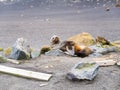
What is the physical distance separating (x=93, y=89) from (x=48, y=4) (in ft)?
53.3

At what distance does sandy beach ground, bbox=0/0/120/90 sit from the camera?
180 inches

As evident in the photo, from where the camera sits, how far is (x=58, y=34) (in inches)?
418

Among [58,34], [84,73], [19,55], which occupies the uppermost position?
[84,73]

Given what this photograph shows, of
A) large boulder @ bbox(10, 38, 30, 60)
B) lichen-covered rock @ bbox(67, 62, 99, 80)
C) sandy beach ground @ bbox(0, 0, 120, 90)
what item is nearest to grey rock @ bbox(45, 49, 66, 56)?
sandy beach ground @ bbox(0, 0, 120, 90)

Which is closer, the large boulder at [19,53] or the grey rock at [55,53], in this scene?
the large boulder at [19,53]

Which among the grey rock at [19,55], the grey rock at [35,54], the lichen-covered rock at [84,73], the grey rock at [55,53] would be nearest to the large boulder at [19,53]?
the grey rock at [19,55]

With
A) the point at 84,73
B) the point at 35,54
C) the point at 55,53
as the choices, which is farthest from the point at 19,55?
the point at 84,73

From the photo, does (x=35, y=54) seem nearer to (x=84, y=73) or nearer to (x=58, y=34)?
(x=84, y=73)

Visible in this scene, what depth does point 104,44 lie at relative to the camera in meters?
6.84

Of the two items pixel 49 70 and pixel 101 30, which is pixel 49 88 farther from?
pixel 101 30

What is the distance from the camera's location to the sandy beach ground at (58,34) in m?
4.58

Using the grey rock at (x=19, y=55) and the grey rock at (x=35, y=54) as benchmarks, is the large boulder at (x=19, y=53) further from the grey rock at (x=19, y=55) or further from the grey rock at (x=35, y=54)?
the grey rock at (x=35, y=54)

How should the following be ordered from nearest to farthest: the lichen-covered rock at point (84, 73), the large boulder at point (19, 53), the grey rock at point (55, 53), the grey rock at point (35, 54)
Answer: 1. the lichen-covered rock at point (84, 73)
2. the large boulder at point (19, 53)
3. the grey rock at point (35, 54)
4. the grey rock at point (55, 53)

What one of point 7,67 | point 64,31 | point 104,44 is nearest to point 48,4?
point 64,31
